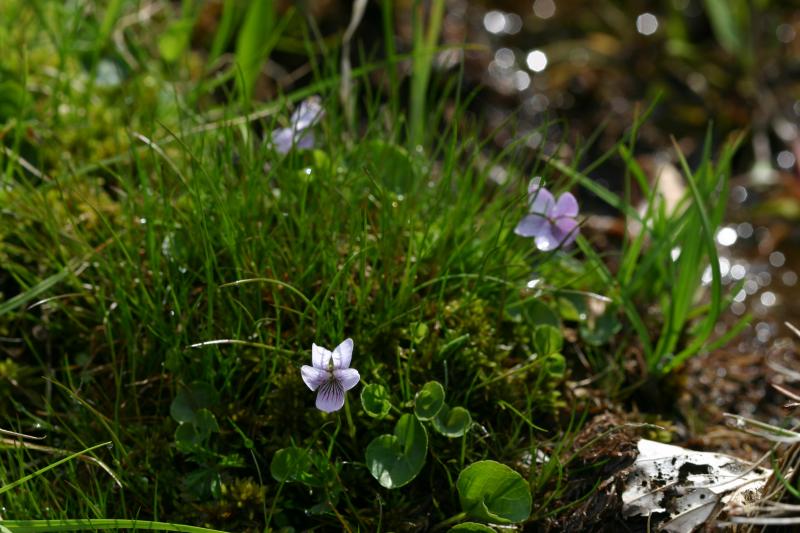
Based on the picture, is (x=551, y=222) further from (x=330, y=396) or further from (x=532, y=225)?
(x=330, y=396)

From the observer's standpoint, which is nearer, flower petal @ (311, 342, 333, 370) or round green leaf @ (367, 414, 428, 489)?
flower petal @ (311, 342, 333, 370)

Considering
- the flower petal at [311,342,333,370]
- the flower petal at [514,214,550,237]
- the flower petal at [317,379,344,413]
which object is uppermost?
the flower petal at [514,214,550,237]

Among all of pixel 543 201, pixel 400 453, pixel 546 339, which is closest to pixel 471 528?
pixel 400 453

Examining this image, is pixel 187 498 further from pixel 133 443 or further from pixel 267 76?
pixel 267 76

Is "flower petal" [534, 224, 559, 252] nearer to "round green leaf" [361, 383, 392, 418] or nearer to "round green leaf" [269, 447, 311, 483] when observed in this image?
"round green leaf" [361, 383, 392, 418]

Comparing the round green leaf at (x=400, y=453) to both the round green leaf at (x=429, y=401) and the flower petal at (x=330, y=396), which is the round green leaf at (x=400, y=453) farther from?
the flower petal at (x=330, y=396)

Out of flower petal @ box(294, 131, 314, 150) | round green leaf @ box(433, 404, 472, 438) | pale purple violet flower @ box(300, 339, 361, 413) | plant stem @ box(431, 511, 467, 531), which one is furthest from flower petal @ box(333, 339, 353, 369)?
flower petal @ box(294, 131, 314, 150)
